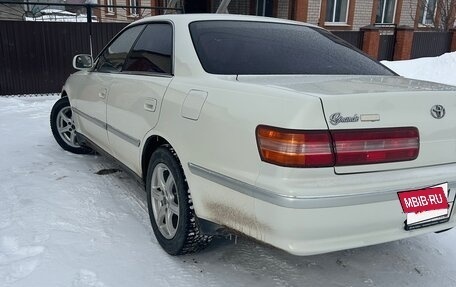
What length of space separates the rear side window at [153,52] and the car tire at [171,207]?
0.63m

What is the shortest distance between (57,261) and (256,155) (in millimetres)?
1503

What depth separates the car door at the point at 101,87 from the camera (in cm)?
368

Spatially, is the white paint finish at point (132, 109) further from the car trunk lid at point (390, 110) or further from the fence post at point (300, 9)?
the fence post at point (300, 9)

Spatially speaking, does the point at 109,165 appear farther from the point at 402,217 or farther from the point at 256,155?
the point at 402,217

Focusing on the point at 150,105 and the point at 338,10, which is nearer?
the point at 150,105

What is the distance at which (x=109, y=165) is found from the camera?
4.57 m

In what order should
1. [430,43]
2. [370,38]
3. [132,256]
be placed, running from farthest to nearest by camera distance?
[430,43] < [370,38] < [132,256]

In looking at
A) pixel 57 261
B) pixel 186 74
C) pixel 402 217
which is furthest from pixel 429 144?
pixel 57 261

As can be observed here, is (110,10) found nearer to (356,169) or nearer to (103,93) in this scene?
(103,93)

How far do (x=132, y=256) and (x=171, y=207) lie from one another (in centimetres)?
40

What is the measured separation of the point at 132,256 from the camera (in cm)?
279

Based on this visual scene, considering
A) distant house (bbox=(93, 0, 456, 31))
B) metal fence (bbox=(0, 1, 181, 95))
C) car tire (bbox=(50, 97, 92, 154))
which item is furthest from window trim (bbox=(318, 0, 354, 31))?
car tire (bbox=(50, 97, 92, 154))

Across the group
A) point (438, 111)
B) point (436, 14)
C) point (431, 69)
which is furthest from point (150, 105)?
point (436, 14)

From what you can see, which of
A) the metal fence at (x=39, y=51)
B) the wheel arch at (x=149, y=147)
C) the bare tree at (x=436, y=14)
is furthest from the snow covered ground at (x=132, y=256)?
the bare tree at (x=436, y=14)
